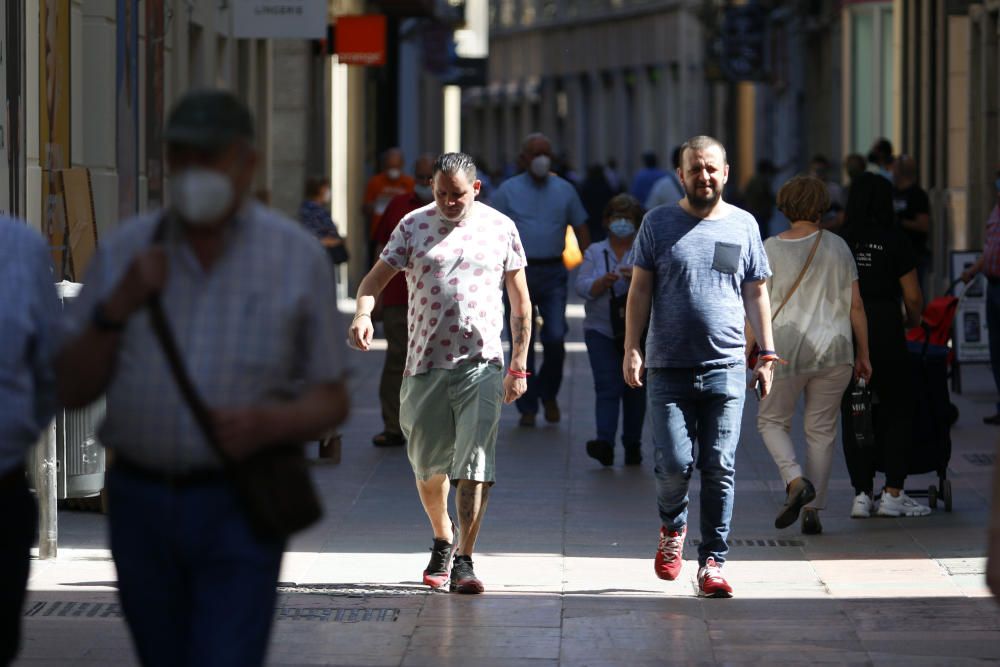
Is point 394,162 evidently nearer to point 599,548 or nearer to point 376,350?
point 376,350

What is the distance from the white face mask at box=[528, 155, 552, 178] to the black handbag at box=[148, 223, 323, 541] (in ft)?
33.2

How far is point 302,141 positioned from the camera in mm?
24594

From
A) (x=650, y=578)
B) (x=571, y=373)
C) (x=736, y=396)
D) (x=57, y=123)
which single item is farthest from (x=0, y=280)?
(x=571, y=373)

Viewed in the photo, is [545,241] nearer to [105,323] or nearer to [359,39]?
[105,323]

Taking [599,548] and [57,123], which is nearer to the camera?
[599,548]

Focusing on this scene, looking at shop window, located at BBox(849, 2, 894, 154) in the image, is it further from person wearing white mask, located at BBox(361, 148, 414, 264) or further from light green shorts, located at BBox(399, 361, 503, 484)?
light green shorts, located at BBox(399, 361, 503, 484)

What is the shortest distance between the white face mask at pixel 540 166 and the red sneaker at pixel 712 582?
6.42m

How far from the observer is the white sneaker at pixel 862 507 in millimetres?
10359

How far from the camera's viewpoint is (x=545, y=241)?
14.2m

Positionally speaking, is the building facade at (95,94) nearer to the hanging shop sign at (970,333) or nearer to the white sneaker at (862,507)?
the white sneaker at (862,507)

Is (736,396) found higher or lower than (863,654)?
higher

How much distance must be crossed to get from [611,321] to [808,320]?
3055 millimetres

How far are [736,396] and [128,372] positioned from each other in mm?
4118

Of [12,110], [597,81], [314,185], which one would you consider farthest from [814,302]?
[597,81]
